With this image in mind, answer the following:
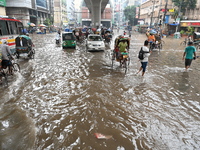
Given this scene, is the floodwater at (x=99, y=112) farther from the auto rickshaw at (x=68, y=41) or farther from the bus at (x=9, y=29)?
the auto rickshaw at (x=68, y=41)

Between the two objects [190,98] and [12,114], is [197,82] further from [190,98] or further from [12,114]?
[12,114]

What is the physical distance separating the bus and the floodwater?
19.7 feet

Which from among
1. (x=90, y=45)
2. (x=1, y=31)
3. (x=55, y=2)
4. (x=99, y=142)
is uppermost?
(x=55, y=2)

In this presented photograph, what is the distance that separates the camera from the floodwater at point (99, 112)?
3.52 meters

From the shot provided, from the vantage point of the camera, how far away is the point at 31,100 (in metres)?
5.36

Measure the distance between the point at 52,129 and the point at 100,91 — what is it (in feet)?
8.63

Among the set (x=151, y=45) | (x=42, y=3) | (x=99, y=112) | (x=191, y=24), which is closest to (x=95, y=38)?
(x=151, y=45)

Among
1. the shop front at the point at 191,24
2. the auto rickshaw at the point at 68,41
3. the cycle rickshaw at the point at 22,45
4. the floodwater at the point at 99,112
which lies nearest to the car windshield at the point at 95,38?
the auto rickshaw at the point at 68,41

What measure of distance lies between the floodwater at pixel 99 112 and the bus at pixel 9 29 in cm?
600

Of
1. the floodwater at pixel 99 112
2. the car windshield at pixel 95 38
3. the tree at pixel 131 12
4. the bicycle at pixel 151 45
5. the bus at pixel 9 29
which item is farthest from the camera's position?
the tree at pixel 131 12

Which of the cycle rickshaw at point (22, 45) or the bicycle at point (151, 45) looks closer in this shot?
the cycle rickshaw at point (22, 45)

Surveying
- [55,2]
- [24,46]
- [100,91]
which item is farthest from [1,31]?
[55,2]

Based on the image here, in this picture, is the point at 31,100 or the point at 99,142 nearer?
the point at 99,142

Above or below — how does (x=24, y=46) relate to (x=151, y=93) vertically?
above
